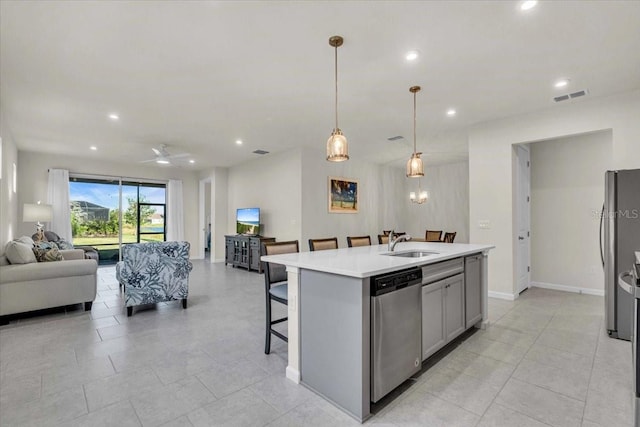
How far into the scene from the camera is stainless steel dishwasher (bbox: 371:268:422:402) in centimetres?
190

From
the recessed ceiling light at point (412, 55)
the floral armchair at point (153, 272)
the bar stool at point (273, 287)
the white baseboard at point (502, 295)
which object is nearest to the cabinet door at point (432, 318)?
the bar stool at point (273, 287)

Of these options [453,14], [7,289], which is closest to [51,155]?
[7,289]

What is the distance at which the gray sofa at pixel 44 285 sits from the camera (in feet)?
11.4

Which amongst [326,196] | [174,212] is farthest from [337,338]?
[174,212]

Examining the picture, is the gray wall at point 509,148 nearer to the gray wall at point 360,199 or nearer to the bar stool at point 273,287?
the gray wall at point 360,199

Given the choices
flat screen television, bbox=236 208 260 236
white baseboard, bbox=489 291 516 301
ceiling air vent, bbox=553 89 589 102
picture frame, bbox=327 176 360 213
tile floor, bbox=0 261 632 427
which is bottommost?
tile floor, bbox=0 261 632 427

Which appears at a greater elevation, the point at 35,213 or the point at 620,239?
the point at 35,213

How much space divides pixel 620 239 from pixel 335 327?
310cm

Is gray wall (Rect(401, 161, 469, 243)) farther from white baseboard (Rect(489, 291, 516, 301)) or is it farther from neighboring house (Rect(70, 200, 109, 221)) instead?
neighboring house (Rect(70, 200, 109, 221))

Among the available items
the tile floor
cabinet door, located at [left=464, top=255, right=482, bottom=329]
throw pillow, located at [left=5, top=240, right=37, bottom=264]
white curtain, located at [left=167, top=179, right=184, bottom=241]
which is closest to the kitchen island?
the tile floor

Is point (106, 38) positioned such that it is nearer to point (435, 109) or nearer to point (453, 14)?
point (453, 14)

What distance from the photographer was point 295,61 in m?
2.95

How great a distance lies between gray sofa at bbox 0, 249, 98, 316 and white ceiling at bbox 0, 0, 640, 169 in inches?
82.4

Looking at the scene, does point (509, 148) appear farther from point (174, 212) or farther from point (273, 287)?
point (174, 212)
